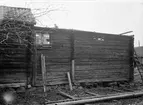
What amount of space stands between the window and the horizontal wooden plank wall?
1.97 meters

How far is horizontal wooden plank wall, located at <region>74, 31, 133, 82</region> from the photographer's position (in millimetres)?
11938

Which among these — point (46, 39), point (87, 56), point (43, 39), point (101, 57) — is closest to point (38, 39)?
point (43, 39)

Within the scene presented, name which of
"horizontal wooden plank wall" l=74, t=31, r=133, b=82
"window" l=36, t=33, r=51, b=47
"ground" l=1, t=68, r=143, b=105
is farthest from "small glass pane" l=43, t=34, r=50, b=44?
"ground" l=1, t=68, r=143, b=105

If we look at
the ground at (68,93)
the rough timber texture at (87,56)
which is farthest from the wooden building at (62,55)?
the ground at (68,93)

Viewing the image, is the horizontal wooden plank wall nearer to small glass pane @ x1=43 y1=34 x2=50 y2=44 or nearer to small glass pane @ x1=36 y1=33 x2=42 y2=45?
small glass pane @ x1=43 y1=34 x2=50 y2=44

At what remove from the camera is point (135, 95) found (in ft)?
29.5

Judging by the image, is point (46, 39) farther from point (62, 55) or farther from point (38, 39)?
point (62, 55)

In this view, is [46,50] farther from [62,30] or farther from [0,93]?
[0,93]

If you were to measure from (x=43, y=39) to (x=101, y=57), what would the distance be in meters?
4.64

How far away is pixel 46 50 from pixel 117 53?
5.86 m

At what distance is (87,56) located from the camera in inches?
479

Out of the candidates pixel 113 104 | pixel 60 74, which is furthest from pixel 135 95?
pixel 60 74

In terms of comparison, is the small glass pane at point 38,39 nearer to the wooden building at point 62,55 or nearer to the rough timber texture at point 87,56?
the wooden building at point 62,55

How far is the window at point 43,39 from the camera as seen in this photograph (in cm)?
1070
